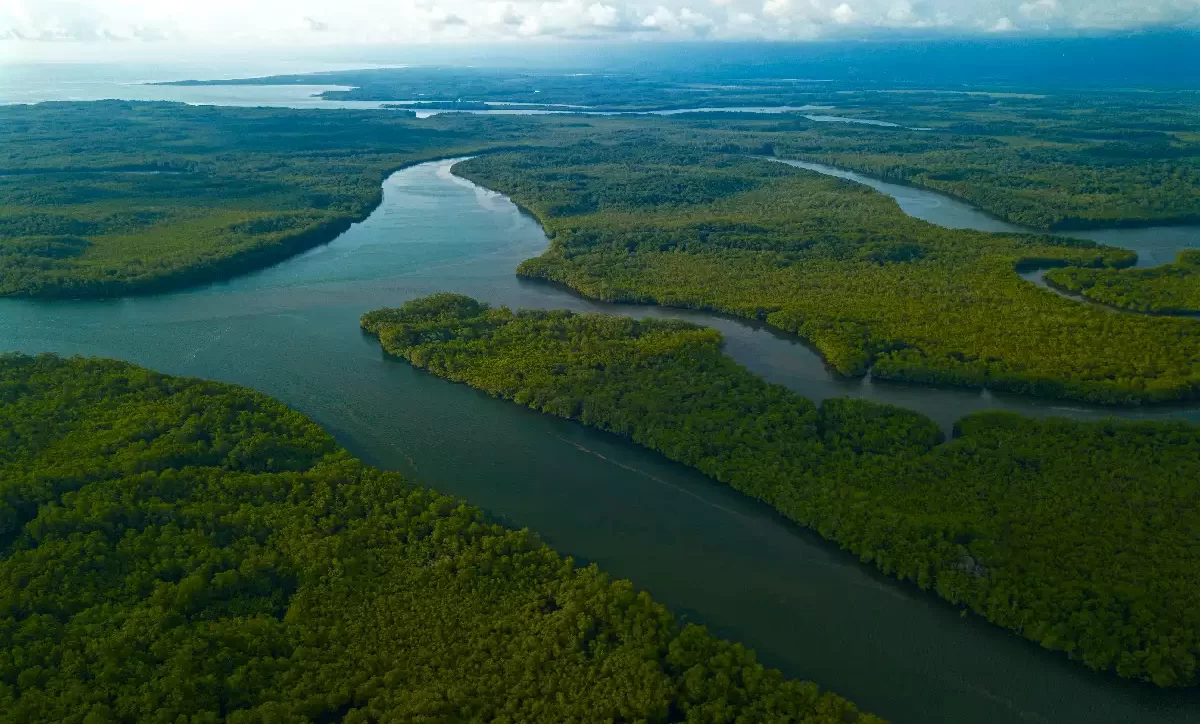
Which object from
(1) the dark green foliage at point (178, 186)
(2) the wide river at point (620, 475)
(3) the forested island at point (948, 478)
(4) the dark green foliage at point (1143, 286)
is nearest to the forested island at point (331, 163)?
(1) the dark green foliage at point (178, 186)

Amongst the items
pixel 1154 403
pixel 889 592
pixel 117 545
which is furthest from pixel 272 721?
pixel 1154 403

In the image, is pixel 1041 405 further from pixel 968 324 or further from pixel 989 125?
pixel 989 125

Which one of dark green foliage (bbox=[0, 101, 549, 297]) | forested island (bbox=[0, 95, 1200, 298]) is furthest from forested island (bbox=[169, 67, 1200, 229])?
dark green foliage (bbox=[0, 101, 549, 297])

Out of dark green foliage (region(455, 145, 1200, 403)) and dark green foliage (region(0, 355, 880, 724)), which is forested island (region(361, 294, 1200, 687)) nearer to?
dark green foliage (region(455, 145, 1200, 403))

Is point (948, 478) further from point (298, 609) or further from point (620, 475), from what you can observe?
point (298, 609)

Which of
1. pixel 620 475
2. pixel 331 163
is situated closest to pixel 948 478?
pixel 620 475
